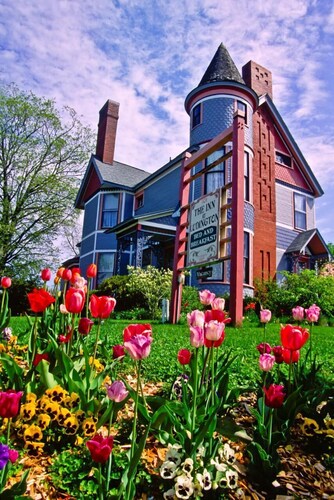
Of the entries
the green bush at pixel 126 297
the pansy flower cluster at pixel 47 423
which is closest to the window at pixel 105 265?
the green bush at pixel 126 297

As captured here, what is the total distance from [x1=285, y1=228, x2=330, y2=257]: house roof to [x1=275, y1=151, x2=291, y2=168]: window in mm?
3827

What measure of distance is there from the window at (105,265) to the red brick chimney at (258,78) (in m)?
11.5

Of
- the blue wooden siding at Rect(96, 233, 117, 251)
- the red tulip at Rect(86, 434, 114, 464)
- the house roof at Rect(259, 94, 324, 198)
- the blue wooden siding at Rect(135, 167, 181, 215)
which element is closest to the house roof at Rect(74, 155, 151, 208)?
the blue wooden siding at Rect(135, 167, 181, 215)

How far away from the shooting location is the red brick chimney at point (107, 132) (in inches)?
933

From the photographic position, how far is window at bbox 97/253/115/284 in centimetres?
2091

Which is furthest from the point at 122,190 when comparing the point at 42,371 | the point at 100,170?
the point at 42,371

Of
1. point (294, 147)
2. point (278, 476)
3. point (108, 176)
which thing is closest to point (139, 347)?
point (278, 476)

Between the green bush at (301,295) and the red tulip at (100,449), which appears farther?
the green bush at (301,295)

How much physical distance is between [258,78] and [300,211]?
7110 millimetres

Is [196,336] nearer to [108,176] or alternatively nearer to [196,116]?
[196,116]

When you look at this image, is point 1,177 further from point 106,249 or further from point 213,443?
point 213,443

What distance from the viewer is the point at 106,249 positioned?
21.2 m

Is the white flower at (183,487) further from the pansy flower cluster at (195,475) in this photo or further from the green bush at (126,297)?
the green bush at (126,297)

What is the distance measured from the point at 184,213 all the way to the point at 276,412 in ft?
22.1
